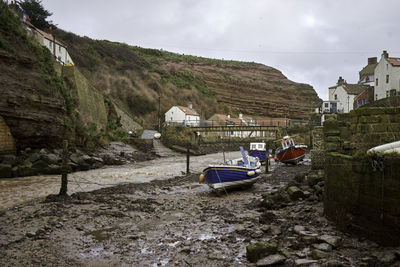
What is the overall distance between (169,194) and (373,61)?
65.9 metres

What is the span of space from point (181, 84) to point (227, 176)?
85.1m

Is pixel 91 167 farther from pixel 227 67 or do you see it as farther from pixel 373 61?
pixel 227 67

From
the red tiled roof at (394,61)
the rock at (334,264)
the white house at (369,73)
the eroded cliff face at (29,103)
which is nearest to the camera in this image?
the rock at (334,264)

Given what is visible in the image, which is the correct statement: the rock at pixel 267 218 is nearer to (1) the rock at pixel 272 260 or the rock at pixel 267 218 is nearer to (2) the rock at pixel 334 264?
(1) the rock at pixel 272 260

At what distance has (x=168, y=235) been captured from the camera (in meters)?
9.47

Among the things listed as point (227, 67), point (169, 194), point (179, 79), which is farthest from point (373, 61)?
point (227, 67)

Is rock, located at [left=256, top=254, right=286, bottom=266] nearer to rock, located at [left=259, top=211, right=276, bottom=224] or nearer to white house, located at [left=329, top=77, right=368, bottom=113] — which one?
rock, located at [left=259, top=211, right=276, bottom=224]

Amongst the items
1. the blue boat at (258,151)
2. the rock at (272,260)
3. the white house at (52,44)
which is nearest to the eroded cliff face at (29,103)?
the white house at (52,44)

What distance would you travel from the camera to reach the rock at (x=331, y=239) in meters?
7.10

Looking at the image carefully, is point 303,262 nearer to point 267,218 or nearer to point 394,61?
point 267,218

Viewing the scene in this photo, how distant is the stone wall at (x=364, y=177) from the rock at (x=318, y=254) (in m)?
1.11

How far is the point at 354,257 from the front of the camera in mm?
6426

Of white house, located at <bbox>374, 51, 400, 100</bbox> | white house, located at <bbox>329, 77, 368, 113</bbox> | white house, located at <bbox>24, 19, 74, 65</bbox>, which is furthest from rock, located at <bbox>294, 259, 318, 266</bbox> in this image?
white house, located at <bbox>329, 77, 368, 113</bbox>

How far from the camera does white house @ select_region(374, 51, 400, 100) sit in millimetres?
43469
